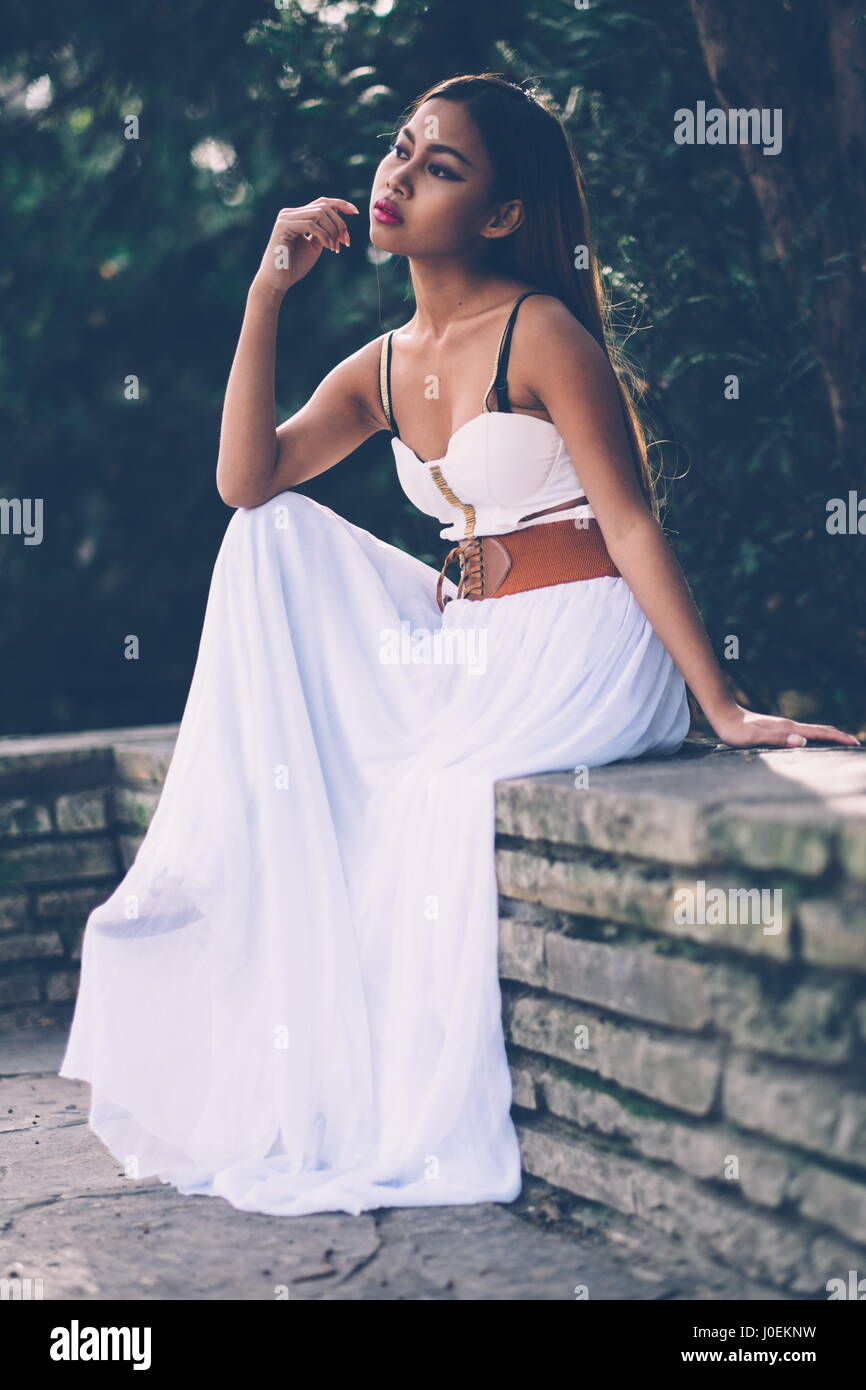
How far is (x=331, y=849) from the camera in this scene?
2826 millimetres

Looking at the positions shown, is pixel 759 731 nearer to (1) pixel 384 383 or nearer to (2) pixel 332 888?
(2) pixel 332 888

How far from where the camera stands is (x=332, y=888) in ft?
9.18

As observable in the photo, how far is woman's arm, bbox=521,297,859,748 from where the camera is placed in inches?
106

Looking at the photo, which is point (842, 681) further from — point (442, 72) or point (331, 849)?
point (442, 72)

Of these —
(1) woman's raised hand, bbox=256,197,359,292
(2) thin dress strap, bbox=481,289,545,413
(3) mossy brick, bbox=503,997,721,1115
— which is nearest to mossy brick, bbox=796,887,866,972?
(3) mossy brick, bbox=503,997,721,1115

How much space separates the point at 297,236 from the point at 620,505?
90 centimetres

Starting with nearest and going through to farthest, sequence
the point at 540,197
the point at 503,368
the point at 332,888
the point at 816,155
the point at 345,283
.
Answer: the point at 332,888 → the point at 503,368 → the point at 540,197 → the point at 816,155 → the point at 345,283

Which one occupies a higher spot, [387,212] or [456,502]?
[387,212]

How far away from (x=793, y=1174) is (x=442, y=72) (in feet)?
11.4

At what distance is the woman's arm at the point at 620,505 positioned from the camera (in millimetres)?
2693

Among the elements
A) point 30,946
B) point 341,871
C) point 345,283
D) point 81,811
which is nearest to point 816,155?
point 345,283

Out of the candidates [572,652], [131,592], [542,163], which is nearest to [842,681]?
→ [572,652]

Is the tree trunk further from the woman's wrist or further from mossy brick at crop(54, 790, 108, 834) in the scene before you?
mossy brick at crop(54, 790, 108, 834)

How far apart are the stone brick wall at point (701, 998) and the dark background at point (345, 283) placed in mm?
1322
